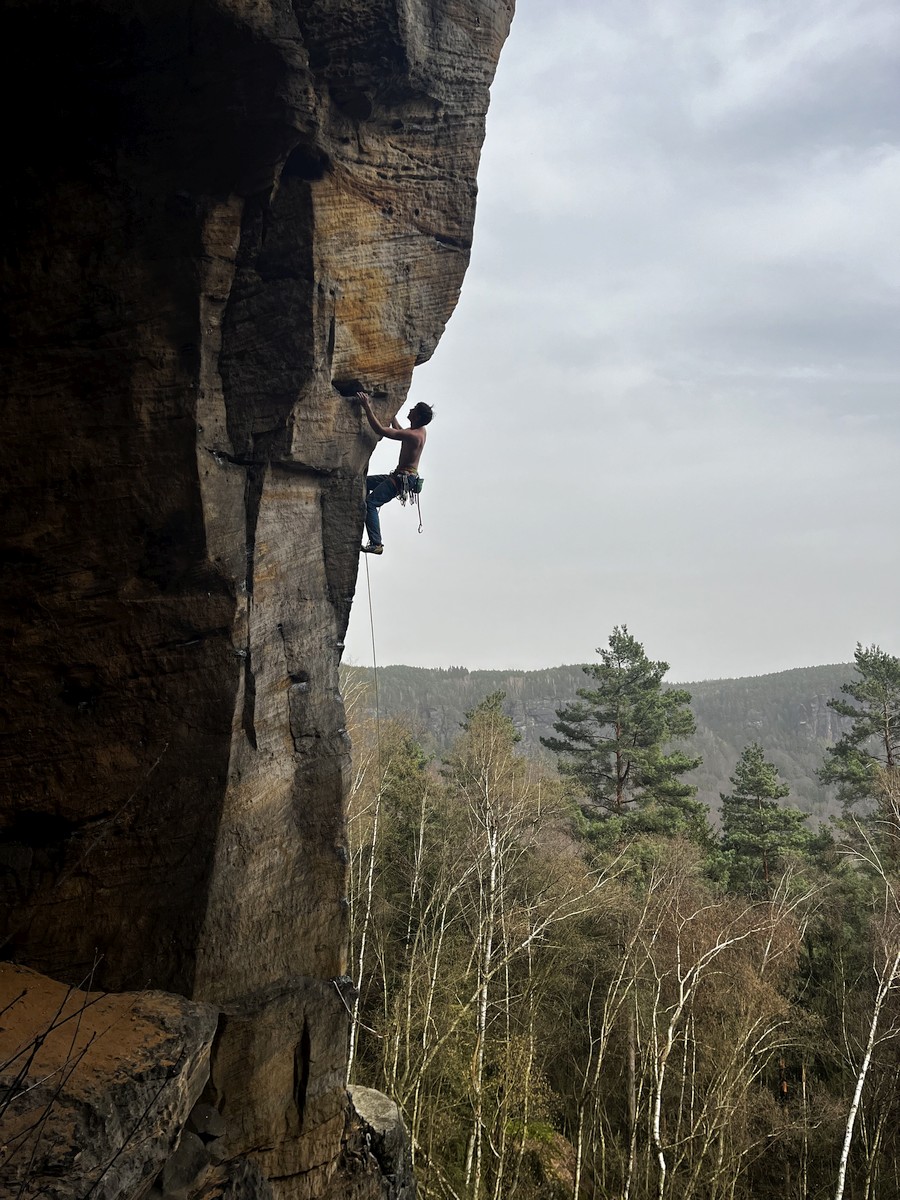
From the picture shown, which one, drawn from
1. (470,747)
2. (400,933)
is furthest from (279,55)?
(470,747)

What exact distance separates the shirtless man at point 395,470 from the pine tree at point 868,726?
17536 millimetres

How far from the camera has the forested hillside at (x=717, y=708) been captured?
2616 inches

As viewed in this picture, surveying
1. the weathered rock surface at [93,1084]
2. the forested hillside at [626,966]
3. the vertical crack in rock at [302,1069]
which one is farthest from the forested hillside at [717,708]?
the weathered rock surface at [93,1084]

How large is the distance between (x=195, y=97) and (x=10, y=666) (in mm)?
4198

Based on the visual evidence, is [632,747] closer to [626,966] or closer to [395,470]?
[626,966]

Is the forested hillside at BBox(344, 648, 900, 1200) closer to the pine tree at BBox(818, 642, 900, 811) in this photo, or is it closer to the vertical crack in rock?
the pine tree at BBox(818, 642, 900, 811)

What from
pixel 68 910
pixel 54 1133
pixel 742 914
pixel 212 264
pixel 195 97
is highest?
pixel 195 97

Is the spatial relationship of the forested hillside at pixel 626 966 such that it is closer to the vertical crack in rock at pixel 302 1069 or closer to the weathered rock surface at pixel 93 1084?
the vertical crack in rock at pixel 302 1069

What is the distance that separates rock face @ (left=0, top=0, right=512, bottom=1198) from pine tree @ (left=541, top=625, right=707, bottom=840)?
16.8 metres

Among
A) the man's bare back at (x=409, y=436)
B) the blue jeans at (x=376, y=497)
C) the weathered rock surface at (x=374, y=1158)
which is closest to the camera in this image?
the weathered rock surface at (x=374, y=1158)

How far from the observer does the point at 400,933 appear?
19.2 m

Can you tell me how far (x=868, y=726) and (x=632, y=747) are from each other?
20.9 feet

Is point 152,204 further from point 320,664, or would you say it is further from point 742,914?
point 742,914

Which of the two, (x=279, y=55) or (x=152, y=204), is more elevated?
(x=279, y=55)
